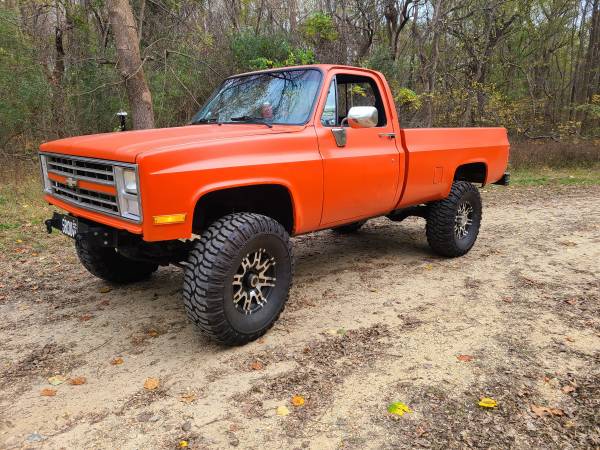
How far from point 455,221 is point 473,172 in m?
0.96

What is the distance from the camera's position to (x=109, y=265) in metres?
4.43

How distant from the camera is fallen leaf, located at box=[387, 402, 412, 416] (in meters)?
2.58

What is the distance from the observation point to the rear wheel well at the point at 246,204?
138 inches

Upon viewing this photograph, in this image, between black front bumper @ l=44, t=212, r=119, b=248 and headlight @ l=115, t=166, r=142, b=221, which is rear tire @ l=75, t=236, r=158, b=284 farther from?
headlight @ l=115, t=166, r=142, b=221

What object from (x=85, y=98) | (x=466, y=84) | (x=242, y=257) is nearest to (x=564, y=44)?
(x=466, y=84)

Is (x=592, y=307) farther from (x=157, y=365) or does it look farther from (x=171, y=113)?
(x=171, y=113)

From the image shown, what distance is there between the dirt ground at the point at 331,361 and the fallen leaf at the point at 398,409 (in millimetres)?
34

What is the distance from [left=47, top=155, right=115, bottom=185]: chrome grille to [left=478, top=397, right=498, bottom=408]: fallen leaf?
8.53 ft

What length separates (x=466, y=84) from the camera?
607 inches

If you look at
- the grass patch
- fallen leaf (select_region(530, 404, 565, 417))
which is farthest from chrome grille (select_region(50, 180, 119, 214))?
the grass patch

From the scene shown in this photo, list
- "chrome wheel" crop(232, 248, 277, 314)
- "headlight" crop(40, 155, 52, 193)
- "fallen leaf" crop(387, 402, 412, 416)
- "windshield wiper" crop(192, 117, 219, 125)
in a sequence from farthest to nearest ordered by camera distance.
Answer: "windshield wiper" crop(192, 117, 219, 125) < "headlight" crop(40, 155, 52, 193) < "chrome wheel" crop(232, 248, 277, 314) < "fallen leaf" crop(387, 402, 412, 416)

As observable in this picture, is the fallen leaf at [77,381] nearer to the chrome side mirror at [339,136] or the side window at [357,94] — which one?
the chrome side mirror at [339,136]

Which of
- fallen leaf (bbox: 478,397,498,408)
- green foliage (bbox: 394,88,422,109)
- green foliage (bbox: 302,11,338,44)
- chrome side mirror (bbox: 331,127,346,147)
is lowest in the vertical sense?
fallen leaf (bbox: 478,397,498,408)

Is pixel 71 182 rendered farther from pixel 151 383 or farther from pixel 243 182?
pixel 151 383
